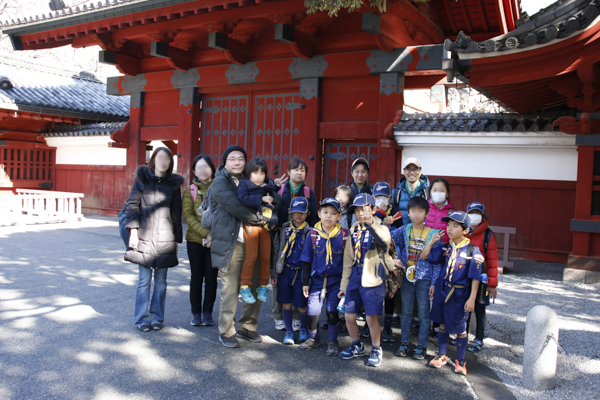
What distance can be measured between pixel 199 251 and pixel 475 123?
5.25 m

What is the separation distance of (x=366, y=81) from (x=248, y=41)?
2928 mm

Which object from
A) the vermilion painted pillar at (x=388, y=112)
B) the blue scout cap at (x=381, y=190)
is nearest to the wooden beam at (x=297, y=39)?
the vermilion painted pillar at (x=388, y=112)

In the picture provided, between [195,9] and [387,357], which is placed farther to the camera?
[195,9]

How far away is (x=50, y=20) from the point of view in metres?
9.77

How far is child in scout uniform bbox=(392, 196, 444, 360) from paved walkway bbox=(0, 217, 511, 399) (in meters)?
→ 0.24

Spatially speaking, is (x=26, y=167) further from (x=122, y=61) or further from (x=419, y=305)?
(x=419, y=305)

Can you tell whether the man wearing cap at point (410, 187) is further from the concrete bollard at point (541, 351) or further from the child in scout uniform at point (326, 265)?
the concrete bollard at point (541, 351)

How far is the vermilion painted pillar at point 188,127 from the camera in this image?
416 inches

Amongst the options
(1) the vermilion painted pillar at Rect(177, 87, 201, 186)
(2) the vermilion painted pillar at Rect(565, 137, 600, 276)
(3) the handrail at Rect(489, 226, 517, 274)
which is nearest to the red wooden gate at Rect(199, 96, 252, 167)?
(1) the vermilion painted pillar at Rect(177, 87, 201, 186)

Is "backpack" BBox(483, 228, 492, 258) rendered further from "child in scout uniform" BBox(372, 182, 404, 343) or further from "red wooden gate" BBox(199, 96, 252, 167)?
"red wooden gate" BBox(199, 96, 252, 167)

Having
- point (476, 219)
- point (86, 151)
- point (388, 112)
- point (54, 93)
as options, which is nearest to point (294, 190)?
point (476, 219)

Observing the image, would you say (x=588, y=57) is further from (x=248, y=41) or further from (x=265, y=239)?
(x=248, y=41)

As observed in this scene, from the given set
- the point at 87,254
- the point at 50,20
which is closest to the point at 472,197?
the point at 87,254

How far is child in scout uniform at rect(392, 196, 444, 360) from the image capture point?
12.6ft
